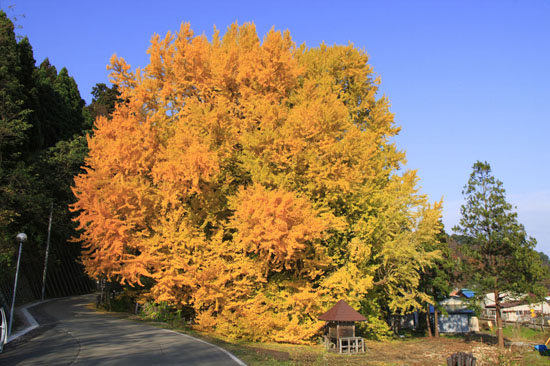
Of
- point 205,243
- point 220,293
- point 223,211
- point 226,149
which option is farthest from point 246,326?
point 226,149

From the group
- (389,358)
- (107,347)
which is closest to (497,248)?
(389,358)

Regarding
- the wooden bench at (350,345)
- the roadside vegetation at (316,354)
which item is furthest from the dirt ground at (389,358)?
the wooden bench at (350,345)

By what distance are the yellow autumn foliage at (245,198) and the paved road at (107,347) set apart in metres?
2.50

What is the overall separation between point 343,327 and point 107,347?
9161mm

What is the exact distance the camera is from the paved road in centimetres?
1089

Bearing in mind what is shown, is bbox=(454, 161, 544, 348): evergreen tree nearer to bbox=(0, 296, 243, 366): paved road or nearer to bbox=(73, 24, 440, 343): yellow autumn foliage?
bbox=(73, 24, 440, 343): yellow autumn foliage

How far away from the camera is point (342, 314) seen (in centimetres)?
Answer: 1689

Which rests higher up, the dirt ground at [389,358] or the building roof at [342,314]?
the building roof at [342,314]

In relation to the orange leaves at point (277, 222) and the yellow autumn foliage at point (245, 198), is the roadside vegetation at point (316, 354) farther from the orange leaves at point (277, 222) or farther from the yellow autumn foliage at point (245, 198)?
the orange leaves at point (277, 222)

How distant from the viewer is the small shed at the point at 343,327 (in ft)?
55.0

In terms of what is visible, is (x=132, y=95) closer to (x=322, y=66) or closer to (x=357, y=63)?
(x=322, y=66)

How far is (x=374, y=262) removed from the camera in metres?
22.2

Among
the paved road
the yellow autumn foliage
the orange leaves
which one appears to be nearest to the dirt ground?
the yellow autumn foliage

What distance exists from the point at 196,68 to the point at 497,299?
75.9ft
